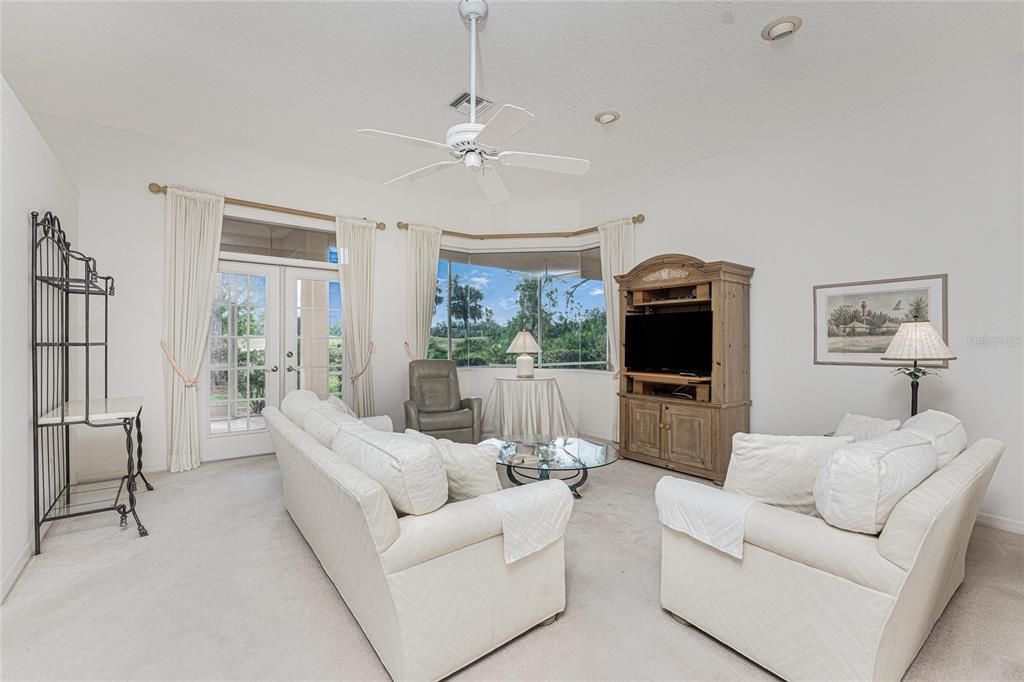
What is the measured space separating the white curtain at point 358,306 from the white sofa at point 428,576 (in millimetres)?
3192

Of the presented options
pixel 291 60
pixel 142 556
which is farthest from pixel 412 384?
pixel 291 60

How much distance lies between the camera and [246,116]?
3.77 metres

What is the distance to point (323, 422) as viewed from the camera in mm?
2406

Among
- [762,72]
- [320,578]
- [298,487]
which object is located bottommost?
[320,578]

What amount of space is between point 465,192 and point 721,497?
15.6 ft

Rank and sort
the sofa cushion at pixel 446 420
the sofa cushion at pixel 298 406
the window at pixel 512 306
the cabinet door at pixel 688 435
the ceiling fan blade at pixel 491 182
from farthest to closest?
the window at pixel 512 306
the sofa cushion at pixel 446 420
the cabinet door at pixel 688 435
the ceiling fan blade at pixel 491 182
the sofa cushion at pixel 298 406

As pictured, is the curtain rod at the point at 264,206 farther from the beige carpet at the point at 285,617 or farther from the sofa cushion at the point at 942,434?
the sofa cushion at the point at 942,434

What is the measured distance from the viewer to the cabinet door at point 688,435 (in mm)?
4031

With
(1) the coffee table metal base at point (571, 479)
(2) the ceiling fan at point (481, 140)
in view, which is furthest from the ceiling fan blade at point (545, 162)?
(1) the coffee table metal base at point (571, 479)

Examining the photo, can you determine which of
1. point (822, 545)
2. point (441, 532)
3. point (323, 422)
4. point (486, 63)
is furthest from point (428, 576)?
point (486, 63)

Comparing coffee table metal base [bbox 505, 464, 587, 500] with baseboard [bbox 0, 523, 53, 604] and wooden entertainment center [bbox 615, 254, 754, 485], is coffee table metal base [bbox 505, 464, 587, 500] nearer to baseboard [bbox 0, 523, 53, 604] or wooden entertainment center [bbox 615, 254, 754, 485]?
wooden entertainment center [bbox 615, 254, 754, 485]

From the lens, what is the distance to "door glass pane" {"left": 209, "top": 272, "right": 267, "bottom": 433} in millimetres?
4547

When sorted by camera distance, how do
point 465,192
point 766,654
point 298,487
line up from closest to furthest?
point 766,654 < point 298,487 < point 465,192

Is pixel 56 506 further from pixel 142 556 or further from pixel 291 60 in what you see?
pixel 291 60
